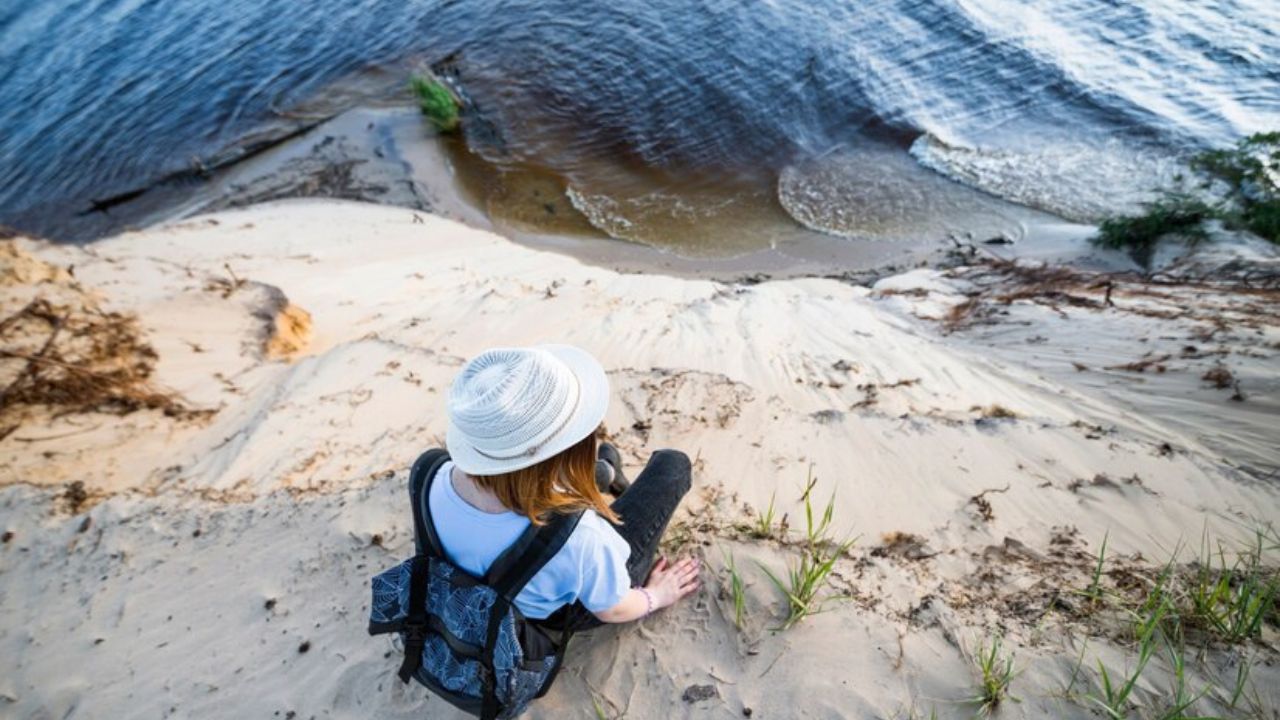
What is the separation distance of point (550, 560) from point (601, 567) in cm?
21

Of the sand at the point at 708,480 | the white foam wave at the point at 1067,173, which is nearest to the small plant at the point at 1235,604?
the sand at the point at 708,480

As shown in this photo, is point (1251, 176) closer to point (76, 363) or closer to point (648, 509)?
point (648, 509)

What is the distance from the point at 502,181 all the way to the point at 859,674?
9.59 metres

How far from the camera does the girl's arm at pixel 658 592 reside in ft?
7.89

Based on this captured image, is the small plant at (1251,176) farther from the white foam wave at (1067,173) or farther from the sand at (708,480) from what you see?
the sand at (708,480)

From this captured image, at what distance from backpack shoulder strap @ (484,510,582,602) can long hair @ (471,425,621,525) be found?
0.12ft

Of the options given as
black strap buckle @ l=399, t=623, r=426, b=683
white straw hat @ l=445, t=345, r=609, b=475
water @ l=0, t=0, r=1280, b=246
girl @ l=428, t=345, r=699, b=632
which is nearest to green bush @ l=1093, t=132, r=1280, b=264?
water @ l=0, t=0, r=1280, b=246

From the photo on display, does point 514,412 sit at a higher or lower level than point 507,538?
higher

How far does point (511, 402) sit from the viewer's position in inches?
72.4

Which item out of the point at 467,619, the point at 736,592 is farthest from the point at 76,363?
the point at 736,592

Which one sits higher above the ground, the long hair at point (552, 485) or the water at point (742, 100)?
the long hair at point (552, 485)

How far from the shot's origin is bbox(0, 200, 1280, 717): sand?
257 centimetres

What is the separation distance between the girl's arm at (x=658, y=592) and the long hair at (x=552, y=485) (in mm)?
483

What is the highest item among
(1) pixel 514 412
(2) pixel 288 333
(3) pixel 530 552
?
(1) pixel 514 412
